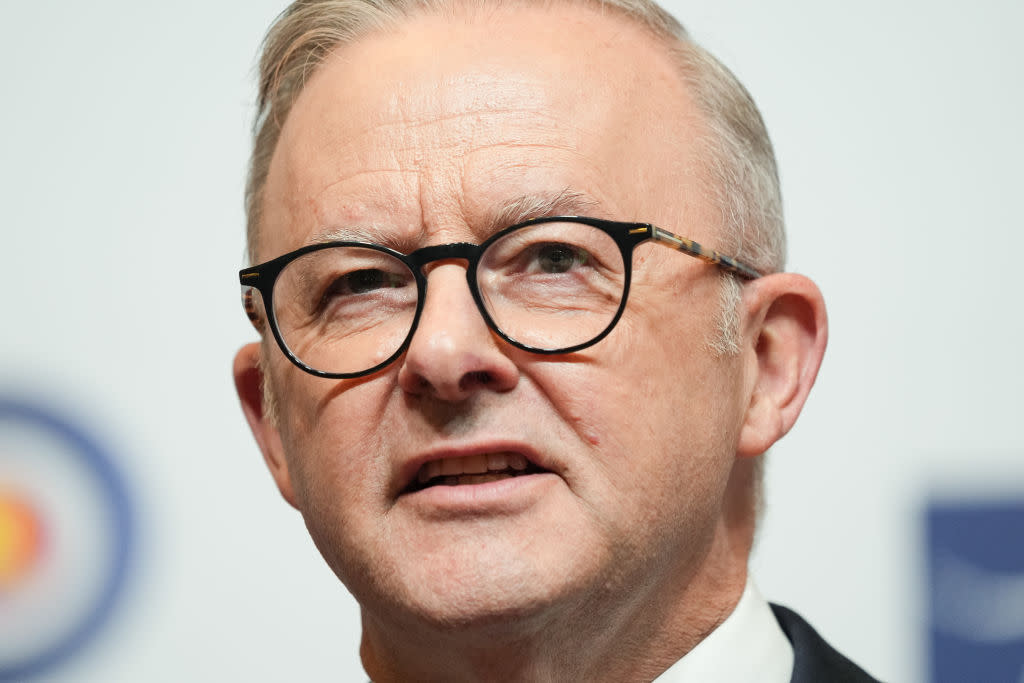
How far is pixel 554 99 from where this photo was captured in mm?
1673

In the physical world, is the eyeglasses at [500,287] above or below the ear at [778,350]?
above

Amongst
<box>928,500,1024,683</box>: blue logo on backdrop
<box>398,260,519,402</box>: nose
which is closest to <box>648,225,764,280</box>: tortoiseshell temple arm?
<box>398,260,519,402</box>: nose

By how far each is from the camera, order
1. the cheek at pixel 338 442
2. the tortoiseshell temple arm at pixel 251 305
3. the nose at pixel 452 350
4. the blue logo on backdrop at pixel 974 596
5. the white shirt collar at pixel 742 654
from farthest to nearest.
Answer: the blue logo on backdrop at pixel 974 596
the tortoiseshell temple arm at pixel 251 305
the white shirt collar at pixel 742 654
the cheek at pixel 338 442
the nose at pixel 452 350

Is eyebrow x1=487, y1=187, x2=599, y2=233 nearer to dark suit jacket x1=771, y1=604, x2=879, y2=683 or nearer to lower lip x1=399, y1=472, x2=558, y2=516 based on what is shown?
lower lip x1=399, y1=472, x2=558, y2=516

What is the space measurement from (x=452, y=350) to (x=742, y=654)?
742 millimetres

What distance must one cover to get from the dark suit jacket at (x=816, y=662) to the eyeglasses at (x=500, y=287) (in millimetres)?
665

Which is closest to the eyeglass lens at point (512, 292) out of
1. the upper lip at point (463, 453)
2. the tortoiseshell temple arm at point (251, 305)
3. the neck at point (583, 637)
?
the upper lip at point (463, 453)

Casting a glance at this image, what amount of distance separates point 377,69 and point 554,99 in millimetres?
303

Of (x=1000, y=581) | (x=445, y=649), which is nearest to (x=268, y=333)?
(x=445, y=649)

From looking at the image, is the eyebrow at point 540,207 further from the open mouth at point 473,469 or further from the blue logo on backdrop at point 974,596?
the blue logo on backdrop at point 974,596

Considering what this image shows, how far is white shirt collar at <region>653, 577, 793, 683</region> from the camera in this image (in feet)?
5.83

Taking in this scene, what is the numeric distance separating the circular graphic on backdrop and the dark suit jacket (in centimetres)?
158

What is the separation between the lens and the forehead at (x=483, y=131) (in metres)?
1.63

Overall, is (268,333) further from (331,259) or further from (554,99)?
(554,99)
